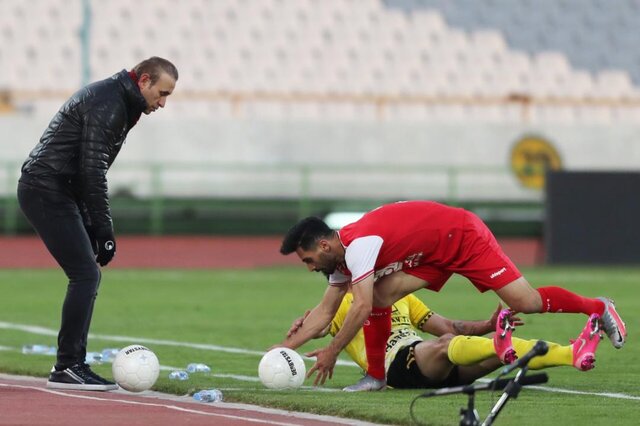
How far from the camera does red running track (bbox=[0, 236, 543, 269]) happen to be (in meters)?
27.0

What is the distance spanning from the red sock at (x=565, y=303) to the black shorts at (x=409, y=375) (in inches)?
28.9

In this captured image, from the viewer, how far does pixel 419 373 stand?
9.32 metres

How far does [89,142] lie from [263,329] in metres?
5.61

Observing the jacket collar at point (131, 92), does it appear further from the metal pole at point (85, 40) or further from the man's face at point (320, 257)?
the metal pole at point (85, 40)

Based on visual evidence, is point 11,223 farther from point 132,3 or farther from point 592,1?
point 592,1

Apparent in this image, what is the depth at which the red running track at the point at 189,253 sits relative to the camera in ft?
88.5

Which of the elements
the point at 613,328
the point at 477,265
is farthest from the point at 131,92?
the point at 613,328

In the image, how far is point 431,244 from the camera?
30.1 ft

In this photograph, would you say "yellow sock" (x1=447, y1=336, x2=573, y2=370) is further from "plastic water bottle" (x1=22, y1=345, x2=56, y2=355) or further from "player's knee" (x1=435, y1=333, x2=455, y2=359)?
"plastic water bottle" (x1=22, y1=345, x2=56, y2=355)

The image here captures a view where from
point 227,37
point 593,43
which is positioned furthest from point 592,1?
point 227,37

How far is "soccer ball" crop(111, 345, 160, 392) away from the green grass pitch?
0.76 ft

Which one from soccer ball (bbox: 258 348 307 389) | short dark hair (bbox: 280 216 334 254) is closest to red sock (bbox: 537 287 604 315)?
short dark hair (bbox: 280 216 334 254)

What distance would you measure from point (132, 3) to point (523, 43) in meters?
9.04

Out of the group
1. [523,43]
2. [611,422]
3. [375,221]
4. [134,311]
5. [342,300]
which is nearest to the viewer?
[611,422]
